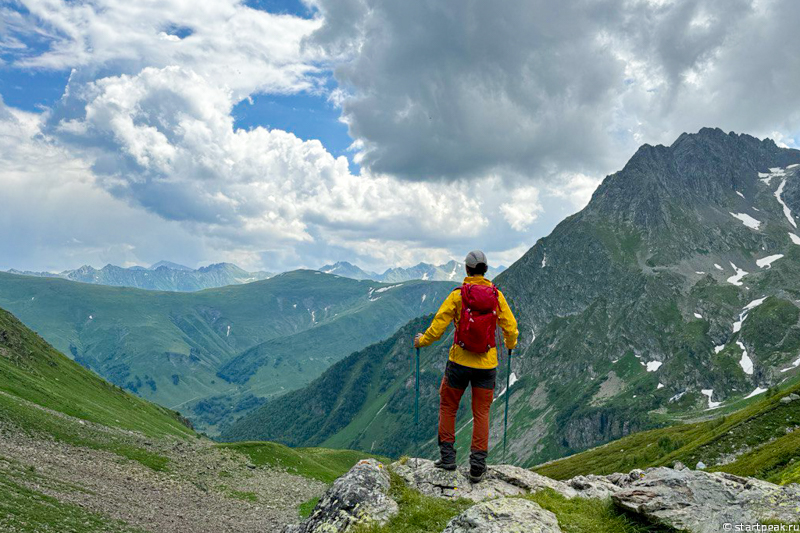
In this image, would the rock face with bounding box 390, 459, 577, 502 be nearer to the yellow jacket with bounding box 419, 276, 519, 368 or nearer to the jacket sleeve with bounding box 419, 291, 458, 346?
the yellow jacket with bounding box 419, 276, 519, 368

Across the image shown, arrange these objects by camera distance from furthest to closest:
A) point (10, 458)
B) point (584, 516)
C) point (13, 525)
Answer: point (10, 458) < point (13, 525) < point (584, 516)

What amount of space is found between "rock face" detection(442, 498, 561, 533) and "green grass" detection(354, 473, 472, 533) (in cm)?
90

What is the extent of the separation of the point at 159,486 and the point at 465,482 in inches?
1208

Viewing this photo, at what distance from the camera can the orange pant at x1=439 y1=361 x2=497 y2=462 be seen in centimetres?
1526

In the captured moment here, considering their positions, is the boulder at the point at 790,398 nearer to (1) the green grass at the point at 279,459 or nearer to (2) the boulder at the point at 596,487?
(1) the green grass at the point at 279,459

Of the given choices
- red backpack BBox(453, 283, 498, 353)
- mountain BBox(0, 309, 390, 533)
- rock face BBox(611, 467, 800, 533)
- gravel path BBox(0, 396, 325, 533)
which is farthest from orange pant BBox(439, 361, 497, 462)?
gravel path BBox(0, 396, 325, 533)

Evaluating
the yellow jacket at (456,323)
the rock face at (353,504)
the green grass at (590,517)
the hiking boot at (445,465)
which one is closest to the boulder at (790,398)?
the green grass at (590,517)

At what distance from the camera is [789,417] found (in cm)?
6762

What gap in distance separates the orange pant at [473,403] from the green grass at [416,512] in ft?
6.01

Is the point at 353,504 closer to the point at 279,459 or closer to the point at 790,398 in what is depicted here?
the point at 279,459

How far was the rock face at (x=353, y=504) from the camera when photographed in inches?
508

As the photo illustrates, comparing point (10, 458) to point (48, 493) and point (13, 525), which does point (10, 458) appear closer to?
point (48, 493)

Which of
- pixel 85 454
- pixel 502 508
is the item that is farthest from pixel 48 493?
pixel 502 508

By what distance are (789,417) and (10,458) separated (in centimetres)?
9010
